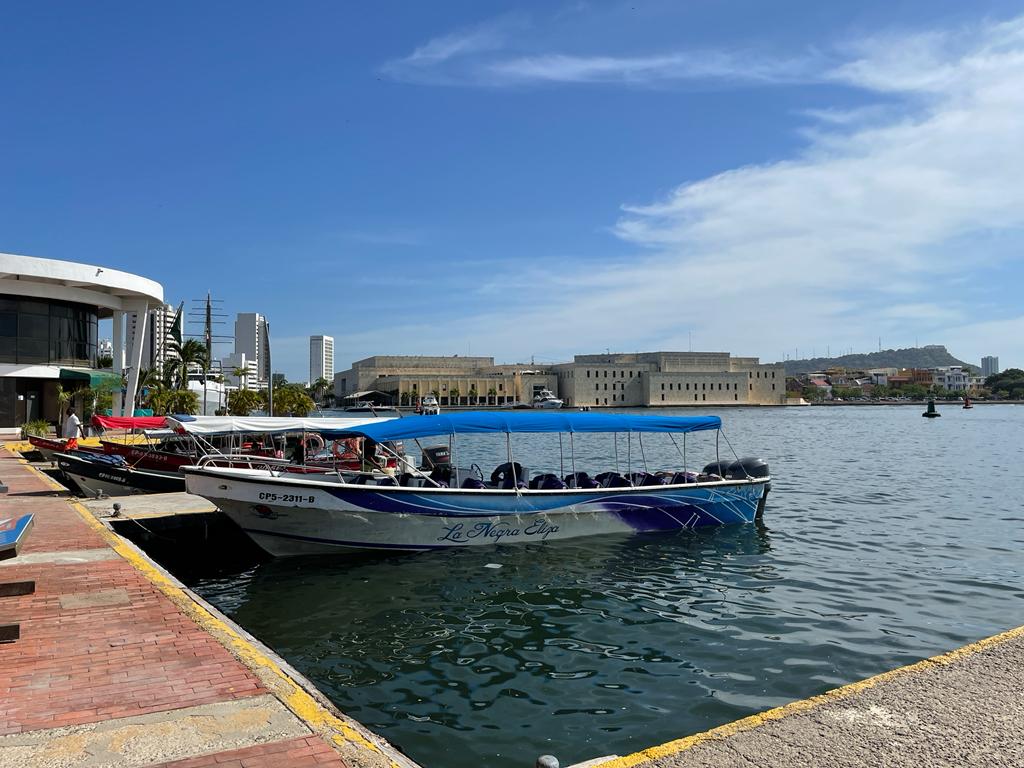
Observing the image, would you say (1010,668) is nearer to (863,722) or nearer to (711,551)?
(863,722)

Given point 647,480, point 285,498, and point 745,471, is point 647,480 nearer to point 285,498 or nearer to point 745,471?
point 745,471

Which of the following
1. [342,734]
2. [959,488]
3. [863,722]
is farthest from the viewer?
[959,488]

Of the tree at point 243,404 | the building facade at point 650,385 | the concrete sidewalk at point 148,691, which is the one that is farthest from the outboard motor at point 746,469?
the building facade at point 650,385

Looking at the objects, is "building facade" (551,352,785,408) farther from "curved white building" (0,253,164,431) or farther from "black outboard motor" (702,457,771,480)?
"black outboard motor" (702,457,771,480)

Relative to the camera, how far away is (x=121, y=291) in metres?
52.6

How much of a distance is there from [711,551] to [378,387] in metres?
185

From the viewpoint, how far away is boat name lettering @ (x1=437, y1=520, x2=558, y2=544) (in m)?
16.5

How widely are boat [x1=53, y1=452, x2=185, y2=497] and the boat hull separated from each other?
27.4 feet

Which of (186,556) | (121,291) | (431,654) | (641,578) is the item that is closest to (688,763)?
(431,654)

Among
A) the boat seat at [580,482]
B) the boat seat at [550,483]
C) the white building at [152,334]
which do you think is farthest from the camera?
the white building at [152,334]

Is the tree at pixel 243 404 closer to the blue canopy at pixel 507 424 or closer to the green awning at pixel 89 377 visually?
the green awning at pixel 89 377

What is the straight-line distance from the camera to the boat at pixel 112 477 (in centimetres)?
2195

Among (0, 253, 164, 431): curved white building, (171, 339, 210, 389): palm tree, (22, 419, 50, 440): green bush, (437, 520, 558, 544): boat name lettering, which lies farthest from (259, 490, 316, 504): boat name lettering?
(171, 339, 210, 389): palm tree

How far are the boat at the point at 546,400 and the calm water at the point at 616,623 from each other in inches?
5930
